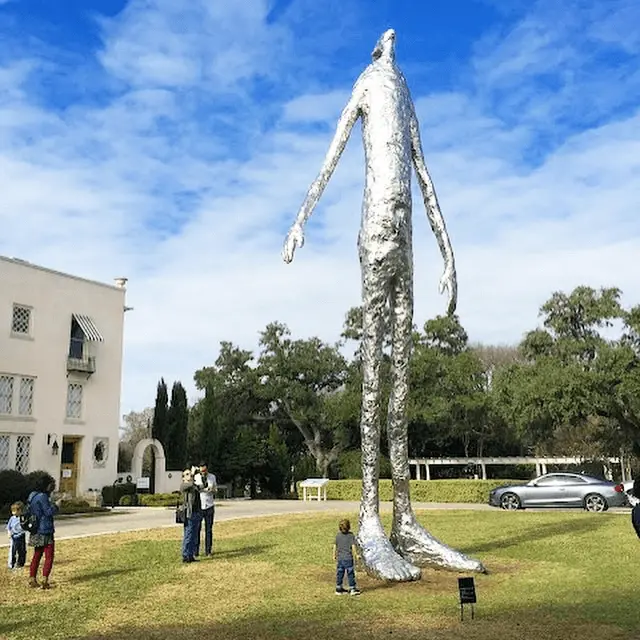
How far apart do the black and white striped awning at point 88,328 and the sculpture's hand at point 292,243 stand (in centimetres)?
2257

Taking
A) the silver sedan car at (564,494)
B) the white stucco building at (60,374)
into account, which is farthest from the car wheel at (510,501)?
the white stucco building at (60,374)

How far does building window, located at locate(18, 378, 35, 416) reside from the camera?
91.9ft

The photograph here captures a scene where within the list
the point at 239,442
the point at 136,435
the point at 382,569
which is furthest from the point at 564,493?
the point at 136,435

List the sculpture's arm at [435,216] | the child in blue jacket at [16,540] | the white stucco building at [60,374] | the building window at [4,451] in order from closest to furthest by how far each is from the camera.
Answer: the sculpture's arm at [435,216] → the child in blue jacket at [16,540] → the building window at [4,451] → the white stucco building at [60,374]

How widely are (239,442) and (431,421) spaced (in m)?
10.1

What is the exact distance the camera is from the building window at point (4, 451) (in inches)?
1061

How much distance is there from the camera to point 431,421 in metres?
37.9

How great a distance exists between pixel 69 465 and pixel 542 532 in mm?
21229

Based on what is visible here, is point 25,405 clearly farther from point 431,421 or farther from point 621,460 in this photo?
point 621,460

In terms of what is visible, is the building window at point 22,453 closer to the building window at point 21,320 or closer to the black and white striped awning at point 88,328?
the building window at point 21,320

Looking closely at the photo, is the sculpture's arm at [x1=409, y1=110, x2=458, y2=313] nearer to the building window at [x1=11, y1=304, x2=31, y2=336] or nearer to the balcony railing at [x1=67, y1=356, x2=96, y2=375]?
the building window at [x1=11, y1=304, x2=31, y2=336]

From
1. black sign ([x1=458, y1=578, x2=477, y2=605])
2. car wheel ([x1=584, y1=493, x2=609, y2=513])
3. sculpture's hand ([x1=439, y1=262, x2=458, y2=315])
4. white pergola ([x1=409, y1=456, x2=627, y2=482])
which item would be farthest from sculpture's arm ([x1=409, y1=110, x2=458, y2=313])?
white pergola ([x1=409, y1=456, x2=627, y2=482])

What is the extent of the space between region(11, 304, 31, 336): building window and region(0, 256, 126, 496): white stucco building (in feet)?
0.12

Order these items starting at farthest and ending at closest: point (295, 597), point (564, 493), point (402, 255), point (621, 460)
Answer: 1. point (621, 460)
2. point (564, 493)
3. point (402, 255)
4. point (295, 597)
